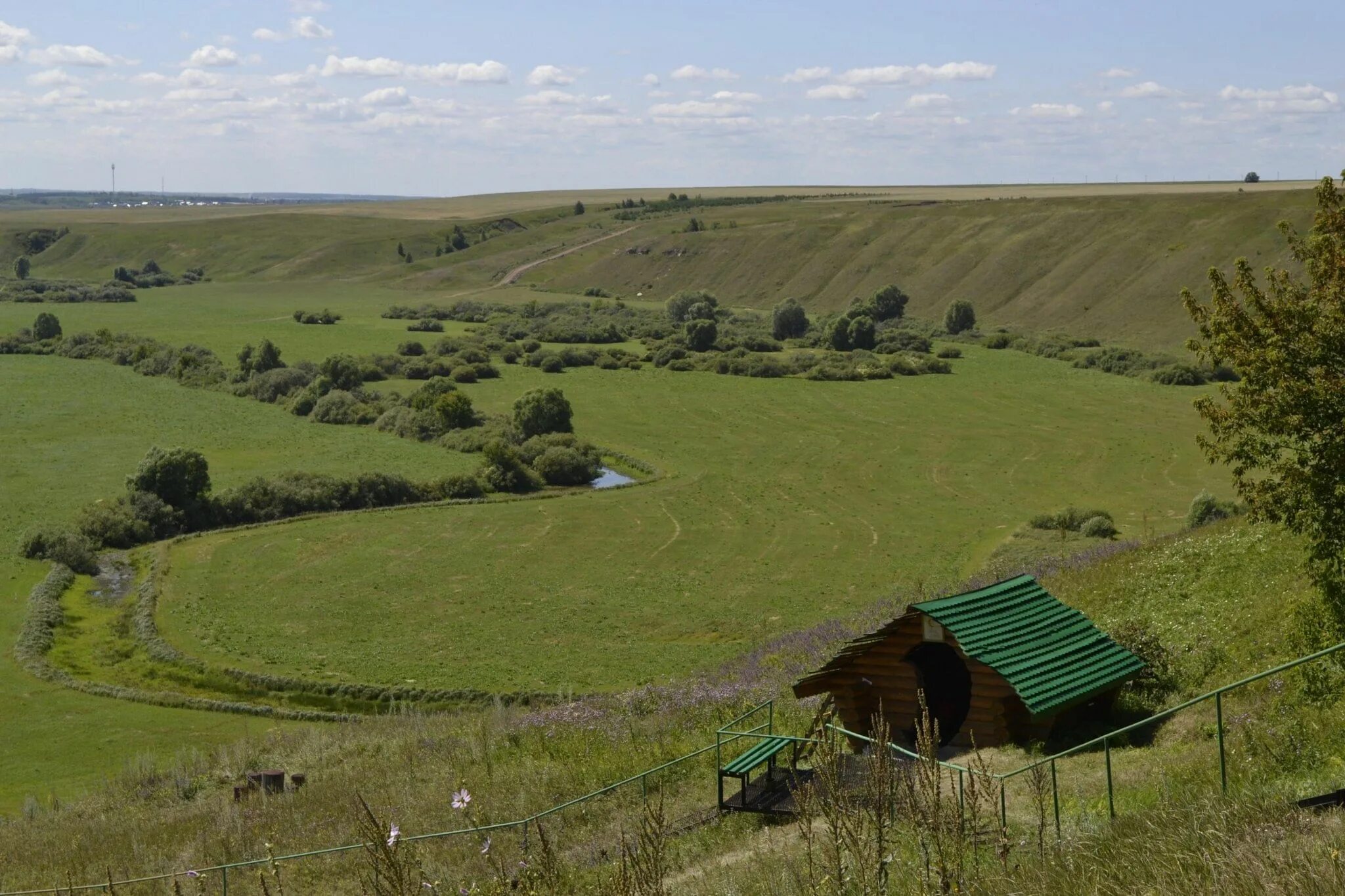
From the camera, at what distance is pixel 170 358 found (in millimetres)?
93188

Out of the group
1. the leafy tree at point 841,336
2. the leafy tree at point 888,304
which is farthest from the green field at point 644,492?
the leafy tree at point 841,336

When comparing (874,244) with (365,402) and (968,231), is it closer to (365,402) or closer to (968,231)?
(968,231)

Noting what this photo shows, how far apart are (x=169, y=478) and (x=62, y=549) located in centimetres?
651

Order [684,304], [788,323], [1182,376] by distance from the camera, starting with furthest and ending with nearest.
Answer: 1. [684,304]
2. [788,323]
3. [1182,376]

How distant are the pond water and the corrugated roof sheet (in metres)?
39.0

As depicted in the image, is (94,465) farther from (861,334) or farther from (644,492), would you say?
(861,334)

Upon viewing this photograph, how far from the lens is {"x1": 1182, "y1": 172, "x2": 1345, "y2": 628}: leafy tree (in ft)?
54.6

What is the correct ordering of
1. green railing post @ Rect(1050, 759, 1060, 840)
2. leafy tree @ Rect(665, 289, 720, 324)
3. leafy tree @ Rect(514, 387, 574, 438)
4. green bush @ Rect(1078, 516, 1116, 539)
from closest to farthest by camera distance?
green railing post @ Rect(1050, 759, 1060, 840)
green bush @ Rect(1078, 516, 1116, 539)
leafy tree @ Rect(514, 387, 574, 438)
leafy tree @ Rect(665, 289, 720, 324)

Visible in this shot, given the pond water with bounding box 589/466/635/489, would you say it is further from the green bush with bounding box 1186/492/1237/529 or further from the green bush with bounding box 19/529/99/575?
the green bush with bounding box 1186/492/1237/529

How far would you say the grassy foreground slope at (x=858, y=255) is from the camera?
106875 mm

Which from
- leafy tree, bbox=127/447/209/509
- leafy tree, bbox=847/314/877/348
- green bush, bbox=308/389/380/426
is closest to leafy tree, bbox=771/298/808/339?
leafy tree, bbox=847/314/877/348

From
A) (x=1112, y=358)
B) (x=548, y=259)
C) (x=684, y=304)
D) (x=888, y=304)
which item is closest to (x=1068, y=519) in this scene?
(x=1112, y=358)

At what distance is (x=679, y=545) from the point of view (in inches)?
A: 1801

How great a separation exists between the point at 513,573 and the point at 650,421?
28488 mm
